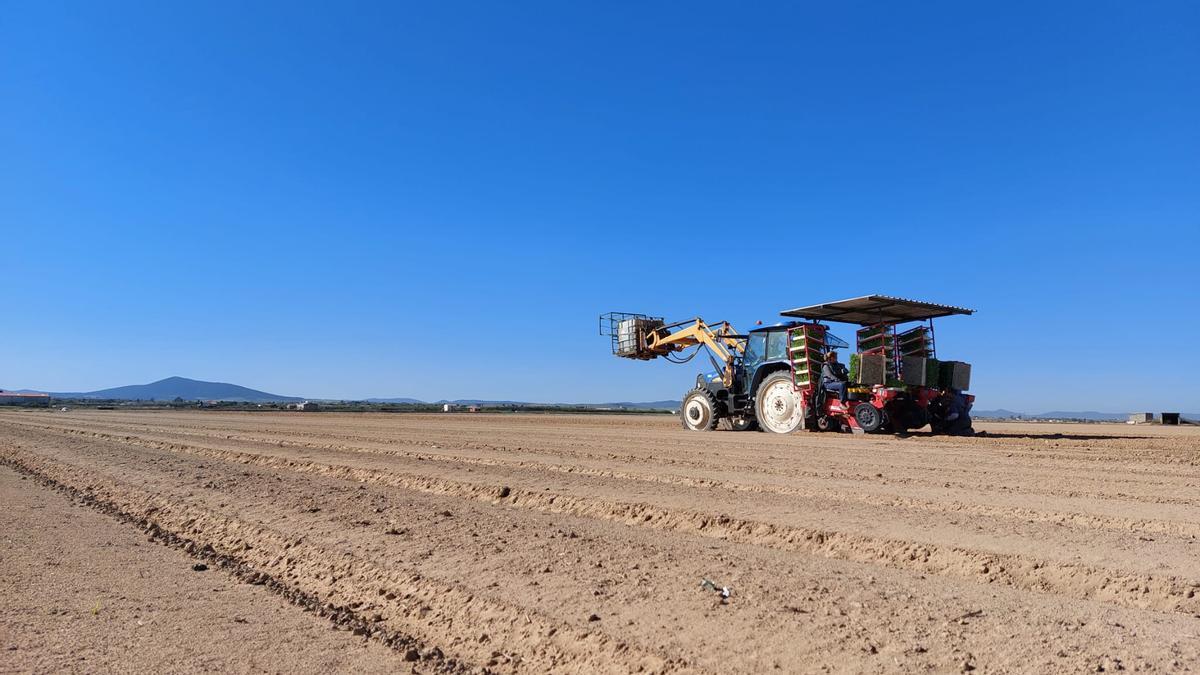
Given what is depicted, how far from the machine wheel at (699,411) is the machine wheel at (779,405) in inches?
67.9

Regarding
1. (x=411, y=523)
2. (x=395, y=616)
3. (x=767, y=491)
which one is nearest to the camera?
(x=395, y=616)

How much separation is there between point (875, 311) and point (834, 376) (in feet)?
6.34

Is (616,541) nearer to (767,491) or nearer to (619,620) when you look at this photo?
(619,620)

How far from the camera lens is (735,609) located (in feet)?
13.7

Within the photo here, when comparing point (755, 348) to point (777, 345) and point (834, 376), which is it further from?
point (834, 376)

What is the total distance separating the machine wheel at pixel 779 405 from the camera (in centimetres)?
1898

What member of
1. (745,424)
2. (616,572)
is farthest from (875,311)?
(616,572)

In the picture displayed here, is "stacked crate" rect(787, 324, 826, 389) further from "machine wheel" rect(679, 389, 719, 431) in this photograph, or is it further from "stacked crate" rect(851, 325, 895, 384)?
"machine wheel" rect(679, 389, 719, 431)

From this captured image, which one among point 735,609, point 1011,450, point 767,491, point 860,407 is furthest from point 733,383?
point 735,609

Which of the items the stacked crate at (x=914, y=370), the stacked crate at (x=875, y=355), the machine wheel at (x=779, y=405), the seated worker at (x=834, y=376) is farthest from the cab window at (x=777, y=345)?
the stacked crate at (x=914, y=370)

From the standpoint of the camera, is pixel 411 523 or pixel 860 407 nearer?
pixel 411 523

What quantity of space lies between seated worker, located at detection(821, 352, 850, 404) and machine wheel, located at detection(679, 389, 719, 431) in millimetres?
4026

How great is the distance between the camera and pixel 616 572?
5000 millimetres

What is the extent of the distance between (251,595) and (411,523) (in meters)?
1.92
